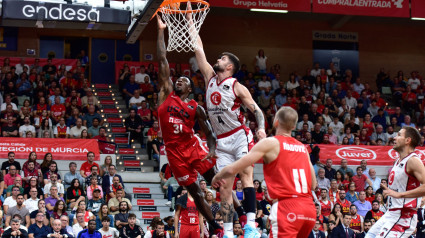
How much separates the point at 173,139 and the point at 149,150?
39.3 feet

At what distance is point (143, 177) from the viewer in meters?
20.6

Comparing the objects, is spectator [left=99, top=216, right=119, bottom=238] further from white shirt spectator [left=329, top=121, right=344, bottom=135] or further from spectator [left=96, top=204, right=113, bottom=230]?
white shirt spectator [left=329, top=121, right=344, bottom=135]

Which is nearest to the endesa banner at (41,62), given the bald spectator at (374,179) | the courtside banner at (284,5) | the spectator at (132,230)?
the courtside banner at (284,5)

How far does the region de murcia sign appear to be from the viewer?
484 inches

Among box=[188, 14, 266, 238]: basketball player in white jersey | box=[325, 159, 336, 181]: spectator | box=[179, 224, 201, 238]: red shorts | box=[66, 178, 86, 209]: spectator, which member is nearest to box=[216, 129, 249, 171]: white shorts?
box=[188, 14, 266, 238]: basketball player in white jersey

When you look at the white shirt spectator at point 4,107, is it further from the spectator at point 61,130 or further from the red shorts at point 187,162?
the red shorts at point 187,162

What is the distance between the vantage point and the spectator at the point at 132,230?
15.8 metres

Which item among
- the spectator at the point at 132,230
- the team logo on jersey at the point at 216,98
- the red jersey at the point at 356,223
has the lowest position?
the red jersey at the point at 356,223

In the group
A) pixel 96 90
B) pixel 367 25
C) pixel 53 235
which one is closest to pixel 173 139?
pixel 53 235

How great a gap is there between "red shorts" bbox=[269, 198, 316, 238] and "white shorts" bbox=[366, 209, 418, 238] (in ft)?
6.59

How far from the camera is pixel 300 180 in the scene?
277 inches

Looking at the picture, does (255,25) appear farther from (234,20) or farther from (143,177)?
(143,177)

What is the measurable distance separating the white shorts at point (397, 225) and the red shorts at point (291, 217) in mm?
2008

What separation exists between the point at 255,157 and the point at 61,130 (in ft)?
48.6
